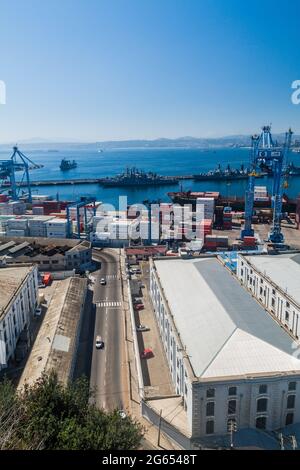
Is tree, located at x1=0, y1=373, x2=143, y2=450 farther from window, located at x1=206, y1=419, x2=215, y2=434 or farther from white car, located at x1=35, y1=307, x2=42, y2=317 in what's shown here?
white car, located at x1=35, y1=307, x2=42, y2=317

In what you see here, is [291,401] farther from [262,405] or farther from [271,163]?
[271,163]

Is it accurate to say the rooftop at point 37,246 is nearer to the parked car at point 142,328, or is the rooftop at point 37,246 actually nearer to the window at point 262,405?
the parked car at point 142,328

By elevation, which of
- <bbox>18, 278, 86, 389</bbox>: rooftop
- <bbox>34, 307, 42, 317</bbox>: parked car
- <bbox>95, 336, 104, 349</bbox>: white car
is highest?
<bbox>18, 278, 86, 389</bbox>: rooftop

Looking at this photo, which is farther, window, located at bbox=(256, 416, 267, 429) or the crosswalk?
the crosswalk

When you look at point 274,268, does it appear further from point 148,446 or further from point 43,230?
point 43,230

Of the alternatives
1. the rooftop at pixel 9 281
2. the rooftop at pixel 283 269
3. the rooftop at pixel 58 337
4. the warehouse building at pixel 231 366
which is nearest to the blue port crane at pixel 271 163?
the rooftop at pixel 283 269

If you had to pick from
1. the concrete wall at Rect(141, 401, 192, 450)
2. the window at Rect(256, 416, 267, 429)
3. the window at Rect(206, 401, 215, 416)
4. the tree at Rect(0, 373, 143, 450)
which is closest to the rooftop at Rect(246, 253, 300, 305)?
the window at Rect(256, 416, 267, 429)
